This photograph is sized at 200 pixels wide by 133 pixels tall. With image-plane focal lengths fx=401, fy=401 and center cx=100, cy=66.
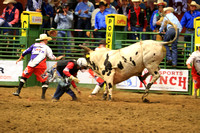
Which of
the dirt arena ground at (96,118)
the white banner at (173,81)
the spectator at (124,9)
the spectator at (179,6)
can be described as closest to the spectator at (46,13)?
the spectator at (124,9)

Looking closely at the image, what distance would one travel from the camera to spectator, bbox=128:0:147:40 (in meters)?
13.6

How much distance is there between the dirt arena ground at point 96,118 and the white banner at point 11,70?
443cm

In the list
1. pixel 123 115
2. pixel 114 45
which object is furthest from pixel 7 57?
pixel 123 115

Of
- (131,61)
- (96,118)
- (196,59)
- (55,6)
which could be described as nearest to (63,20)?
(55,6)

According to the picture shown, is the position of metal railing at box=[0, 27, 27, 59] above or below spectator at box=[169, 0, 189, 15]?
below

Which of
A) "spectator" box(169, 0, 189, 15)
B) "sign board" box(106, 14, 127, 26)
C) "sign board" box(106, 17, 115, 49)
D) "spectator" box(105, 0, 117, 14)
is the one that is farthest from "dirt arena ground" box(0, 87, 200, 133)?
"spectator" box(169, 0, 189, 15)

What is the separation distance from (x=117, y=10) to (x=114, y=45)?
6.25 ft

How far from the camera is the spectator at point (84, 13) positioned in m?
14.3

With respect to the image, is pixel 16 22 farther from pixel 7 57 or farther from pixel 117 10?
pixel 117 10

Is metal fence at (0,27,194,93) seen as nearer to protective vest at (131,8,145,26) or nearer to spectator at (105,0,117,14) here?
protective vest at (131,8,145,26)

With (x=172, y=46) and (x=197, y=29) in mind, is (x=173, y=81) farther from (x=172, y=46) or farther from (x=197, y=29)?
(x=197, y=29)

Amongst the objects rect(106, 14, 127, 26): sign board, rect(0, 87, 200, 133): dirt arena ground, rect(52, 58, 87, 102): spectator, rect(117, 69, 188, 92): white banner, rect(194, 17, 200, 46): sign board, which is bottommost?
rect(0, 87, 200, 133): dirt arena ground

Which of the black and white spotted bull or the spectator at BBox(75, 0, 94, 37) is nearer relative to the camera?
the black and white spotted bull

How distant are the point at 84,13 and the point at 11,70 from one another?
3258 mm
